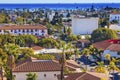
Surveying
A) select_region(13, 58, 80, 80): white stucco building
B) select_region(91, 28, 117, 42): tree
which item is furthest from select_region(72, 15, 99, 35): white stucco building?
select_region(13, 58, 80, 80): white stucco building

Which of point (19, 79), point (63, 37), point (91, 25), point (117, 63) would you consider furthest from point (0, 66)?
point (91, 25)

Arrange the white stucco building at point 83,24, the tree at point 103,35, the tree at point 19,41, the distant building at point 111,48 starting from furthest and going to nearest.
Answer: the white stucco building at point 83,24 < the tree at point 103,35 < the tree at point 19,41 < the distant building at point 111,48

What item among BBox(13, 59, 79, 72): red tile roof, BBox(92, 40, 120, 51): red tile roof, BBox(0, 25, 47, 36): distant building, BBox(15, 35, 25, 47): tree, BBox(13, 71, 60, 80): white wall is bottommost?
BBox(0, 25, 47, 36): distant building

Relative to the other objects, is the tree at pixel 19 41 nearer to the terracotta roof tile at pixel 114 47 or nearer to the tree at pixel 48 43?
the tree at pixel 48 43

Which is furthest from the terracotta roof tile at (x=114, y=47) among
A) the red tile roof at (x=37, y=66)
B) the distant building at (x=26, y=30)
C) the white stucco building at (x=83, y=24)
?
the white stucco building at (x=83, y=24)

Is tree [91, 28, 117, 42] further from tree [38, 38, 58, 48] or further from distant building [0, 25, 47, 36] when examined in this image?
distant building [0, 25, 47, 36]

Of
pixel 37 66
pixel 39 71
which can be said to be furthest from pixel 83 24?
pixel 39 71

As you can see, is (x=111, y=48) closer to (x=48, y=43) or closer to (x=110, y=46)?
(x=110, y=46)

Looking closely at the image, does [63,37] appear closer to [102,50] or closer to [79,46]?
[79,46]
